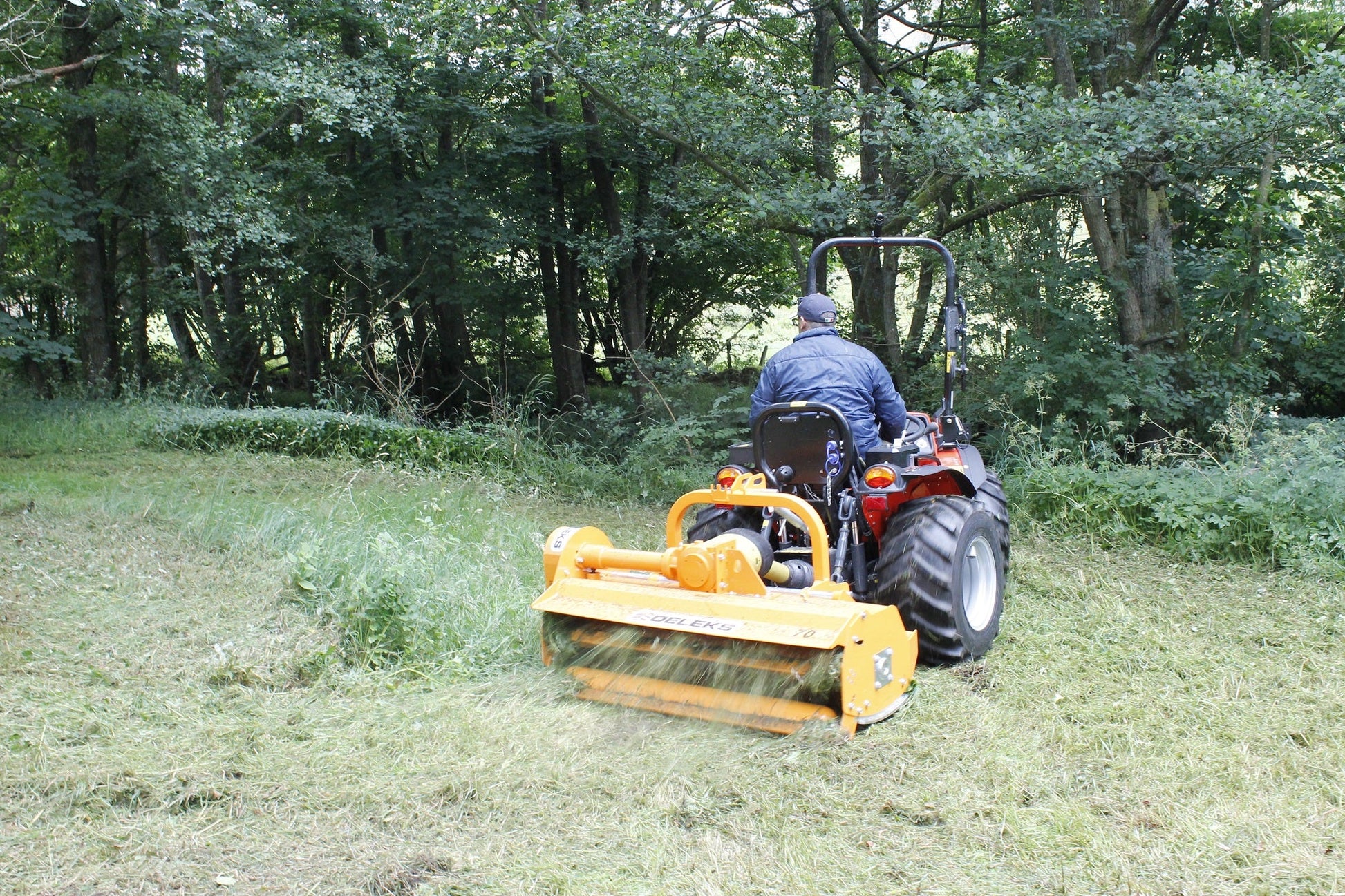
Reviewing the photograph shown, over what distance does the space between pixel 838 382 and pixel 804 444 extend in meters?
0.40

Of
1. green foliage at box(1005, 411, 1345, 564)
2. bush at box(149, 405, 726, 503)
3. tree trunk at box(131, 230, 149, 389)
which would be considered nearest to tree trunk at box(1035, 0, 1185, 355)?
green foliage at box(1005, 411, 1345, 564)

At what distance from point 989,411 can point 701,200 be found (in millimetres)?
3405

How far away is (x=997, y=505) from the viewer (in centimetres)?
585

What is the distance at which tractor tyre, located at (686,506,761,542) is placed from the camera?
16.1 feet

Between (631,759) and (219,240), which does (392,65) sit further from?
(631,759)

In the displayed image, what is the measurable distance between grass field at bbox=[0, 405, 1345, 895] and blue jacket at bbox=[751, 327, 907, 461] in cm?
113

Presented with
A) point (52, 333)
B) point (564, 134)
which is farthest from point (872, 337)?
point (52, 333)

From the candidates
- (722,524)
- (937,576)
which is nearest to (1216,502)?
(937,576)

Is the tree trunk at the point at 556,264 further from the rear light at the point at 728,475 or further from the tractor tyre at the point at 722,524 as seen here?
the rear light at the point at 728,475

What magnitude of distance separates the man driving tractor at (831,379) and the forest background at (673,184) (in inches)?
140

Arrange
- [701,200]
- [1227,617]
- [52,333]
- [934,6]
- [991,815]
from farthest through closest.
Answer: [52,333], [934,6], [701,200], [1227,617], [991,815]

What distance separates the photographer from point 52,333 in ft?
48.8

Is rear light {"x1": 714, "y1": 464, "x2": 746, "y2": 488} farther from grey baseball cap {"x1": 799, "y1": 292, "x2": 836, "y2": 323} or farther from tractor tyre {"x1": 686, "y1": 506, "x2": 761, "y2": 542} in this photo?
grey baseball cap {"x1": 799, "y1": 292, "x2": 836, "y2": 323}

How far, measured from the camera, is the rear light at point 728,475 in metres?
4.78
